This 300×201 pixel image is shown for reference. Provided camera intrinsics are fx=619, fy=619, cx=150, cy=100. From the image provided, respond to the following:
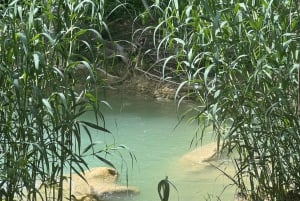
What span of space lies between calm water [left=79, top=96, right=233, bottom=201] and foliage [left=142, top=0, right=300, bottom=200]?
610 mm

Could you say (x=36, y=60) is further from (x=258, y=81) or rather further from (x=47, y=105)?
(x=258, y=81)

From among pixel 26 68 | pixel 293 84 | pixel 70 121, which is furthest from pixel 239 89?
pixel 26 68

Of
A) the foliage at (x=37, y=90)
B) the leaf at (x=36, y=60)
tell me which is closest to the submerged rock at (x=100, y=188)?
the foliage at (x=37, y=90)

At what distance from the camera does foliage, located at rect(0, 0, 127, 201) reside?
8.01ft

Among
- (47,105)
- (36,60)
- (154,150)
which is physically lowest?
(154,150)

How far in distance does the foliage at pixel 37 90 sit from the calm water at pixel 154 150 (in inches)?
22.2

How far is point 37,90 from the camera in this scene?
240cm

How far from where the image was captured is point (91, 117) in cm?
671

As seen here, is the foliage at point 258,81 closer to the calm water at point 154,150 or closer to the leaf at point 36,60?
the calm water at point 154,150

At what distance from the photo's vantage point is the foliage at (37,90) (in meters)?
2.44

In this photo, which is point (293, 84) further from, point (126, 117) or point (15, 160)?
point (126, 117)

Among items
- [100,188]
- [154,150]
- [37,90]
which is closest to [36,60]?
[37,90]

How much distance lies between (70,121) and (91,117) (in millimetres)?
4222

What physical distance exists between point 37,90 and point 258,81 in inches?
38.1
